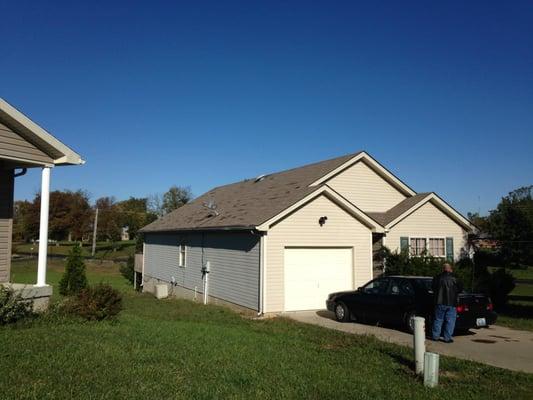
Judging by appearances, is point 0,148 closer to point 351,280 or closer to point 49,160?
point 49,160

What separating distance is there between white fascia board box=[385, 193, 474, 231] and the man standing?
8360mm

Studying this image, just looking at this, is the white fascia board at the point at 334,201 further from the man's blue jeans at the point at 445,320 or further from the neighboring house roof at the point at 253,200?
the man's blue jeans at the point at 445,320

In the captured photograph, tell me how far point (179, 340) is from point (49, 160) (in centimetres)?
579

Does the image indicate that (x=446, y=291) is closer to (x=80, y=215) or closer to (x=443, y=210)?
(x=443, y=210)

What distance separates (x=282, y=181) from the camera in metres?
22.4

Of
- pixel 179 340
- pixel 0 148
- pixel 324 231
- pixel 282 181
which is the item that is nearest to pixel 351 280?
pixel 324 231

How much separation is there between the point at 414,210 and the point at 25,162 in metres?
14.5

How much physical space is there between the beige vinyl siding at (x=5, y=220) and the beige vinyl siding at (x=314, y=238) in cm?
737

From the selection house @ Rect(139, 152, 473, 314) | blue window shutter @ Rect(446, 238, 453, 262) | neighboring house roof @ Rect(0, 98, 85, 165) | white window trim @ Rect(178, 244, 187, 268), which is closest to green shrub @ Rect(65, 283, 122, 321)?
Result: neighboring house roof @ Rect(0, 98, 85, 165)

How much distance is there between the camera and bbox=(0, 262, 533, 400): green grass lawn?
606 centimetres

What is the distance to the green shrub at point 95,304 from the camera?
10889 mm

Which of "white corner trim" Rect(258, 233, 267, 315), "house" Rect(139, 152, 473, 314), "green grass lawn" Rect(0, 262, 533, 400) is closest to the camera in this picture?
"green grass lawn" Rect(0, 262, 533, 400)

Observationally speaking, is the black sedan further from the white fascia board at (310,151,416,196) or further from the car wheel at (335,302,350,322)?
A: the white fascia board at (310,151,416,196)

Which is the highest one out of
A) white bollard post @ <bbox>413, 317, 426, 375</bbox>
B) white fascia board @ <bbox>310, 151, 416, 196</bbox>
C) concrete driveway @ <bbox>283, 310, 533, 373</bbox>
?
white fascia board @ <bbox>310, 151, 416, 196</bbox>
